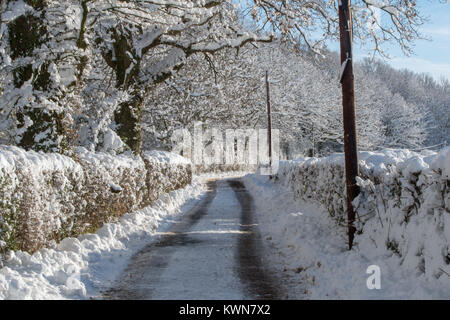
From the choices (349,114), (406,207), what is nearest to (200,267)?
(406,207)

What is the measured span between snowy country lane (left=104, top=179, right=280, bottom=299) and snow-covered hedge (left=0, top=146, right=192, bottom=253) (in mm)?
1547

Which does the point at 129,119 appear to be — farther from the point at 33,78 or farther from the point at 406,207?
the point at 406,207

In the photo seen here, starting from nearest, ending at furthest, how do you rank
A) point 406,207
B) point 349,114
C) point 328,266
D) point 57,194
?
point 406,207
point 328,266
point 57,194
point 349,114

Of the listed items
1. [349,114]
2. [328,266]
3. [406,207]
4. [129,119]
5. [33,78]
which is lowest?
[328,266]

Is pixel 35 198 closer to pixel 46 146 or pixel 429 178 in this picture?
pixel 46 146

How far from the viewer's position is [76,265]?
739 cm

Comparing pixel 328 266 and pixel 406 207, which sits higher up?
pixel 406 207

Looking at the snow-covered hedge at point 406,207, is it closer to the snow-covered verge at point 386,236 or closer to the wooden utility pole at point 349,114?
the snow-covered verge at point 386,236

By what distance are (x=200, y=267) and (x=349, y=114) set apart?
4.13 m

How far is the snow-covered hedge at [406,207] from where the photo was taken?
5441 mm

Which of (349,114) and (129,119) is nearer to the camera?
(349,114)

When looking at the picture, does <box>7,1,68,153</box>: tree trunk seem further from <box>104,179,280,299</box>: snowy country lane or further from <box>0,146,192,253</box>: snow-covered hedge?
<box>104,179,280,299</box>: snowy country lane

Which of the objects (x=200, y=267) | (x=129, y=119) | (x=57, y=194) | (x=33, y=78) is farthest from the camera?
(x=129, y=119)

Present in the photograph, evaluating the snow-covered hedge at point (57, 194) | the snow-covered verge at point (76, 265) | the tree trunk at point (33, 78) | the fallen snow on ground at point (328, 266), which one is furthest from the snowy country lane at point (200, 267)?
the tree trunk at point (33, 78)
